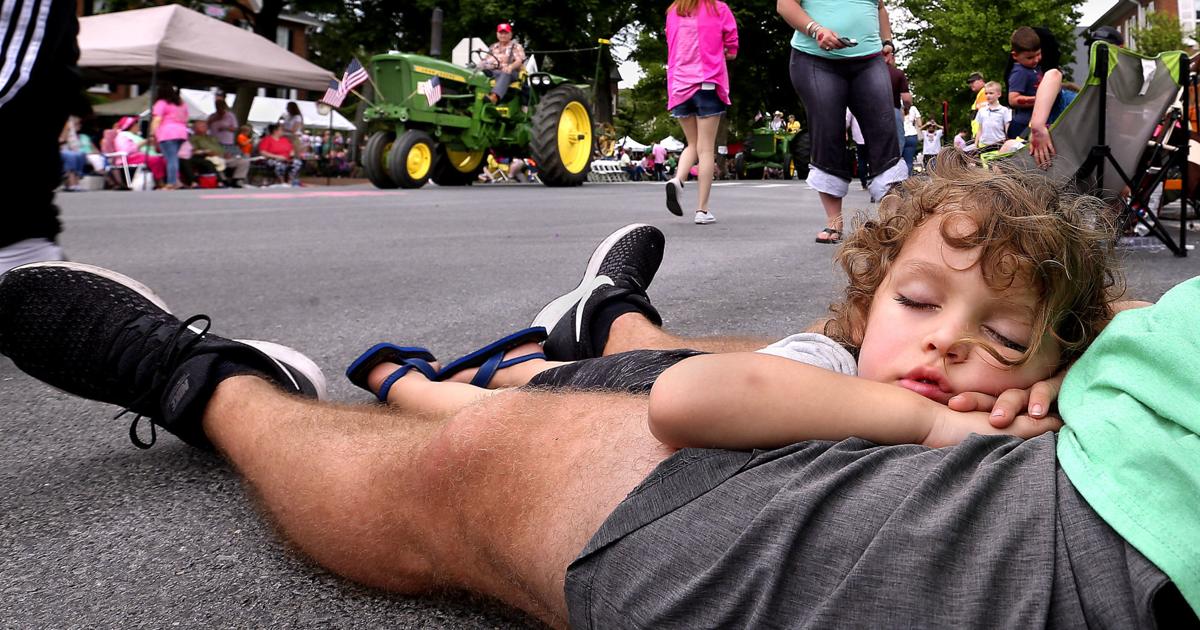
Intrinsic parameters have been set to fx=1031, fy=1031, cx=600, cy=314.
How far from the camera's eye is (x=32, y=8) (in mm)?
2859

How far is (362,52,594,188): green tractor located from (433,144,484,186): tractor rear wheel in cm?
2

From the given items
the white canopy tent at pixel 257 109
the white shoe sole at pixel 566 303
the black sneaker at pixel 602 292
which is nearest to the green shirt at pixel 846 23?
the black sneaker at pixel 602 292

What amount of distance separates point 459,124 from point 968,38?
113ft

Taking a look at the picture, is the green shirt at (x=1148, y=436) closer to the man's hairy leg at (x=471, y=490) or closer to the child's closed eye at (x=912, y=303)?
the child's closed eye at (x=912, y=303)

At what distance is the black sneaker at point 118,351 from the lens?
1.79 meters

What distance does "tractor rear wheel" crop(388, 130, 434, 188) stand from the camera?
44.0 ft

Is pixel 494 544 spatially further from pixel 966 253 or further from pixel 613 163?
pixel 613 163

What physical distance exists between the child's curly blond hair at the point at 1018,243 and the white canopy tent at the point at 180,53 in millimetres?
18381

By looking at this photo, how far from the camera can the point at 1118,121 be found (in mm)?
5293

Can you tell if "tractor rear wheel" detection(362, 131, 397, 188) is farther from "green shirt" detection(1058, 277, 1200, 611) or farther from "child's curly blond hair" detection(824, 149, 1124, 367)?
"green shirt" detection(1058, 277, 1200, 611)

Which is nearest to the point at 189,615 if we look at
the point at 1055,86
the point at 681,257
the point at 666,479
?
the point at 666,479

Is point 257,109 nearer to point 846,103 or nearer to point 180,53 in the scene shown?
point 180,53

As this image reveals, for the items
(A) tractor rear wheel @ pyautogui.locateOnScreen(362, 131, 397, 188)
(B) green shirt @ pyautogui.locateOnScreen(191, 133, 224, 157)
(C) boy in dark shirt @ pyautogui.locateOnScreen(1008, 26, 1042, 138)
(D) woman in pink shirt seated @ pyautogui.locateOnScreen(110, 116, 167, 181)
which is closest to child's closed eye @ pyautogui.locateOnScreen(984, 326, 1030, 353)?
(C) boy in dark shirt @ pyautogui.locateOnScreen(1008, 26, 1042, 138)

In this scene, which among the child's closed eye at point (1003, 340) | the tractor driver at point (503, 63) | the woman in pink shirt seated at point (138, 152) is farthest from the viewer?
the woman in pink shirt seated at point (138, 152)
